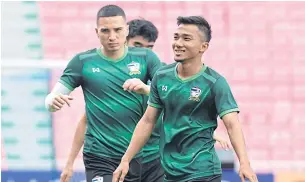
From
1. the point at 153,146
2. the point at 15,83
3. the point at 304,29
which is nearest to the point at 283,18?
the point at 304,29

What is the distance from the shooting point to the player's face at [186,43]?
5.75 metres

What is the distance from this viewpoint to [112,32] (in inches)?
257

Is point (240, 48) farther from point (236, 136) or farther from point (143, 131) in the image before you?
Answer: point (236, 136)

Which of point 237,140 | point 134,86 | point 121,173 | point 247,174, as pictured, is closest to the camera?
point 247,174

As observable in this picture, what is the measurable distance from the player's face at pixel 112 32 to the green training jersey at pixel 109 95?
0.14 meters

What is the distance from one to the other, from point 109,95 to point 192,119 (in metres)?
1.02

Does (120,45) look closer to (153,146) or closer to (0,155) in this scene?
(153,146)

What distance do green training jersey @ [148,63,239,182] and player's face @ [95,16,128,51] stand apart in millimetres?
812

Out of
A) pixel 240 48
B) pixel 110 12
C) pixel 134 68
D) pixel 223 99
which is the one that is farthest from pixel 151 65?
pixel 240 48

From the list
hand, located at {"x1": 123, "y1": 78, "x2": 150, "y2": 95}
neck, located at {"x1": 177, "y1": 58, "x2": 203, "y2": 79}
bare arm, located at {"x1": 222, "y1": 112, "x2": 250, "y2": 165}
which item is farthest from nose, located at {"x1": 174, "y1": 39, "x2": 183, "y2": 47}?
bare arm, located at {"x1": 222, "y1": 112, "x2": 250, "y2": 165}

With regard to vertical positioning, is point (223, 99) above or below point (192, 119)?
above

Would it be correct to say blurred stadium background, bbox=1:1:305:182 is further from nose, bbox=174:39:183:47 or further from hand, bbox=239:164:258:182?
hand, bbox=239:164:258:182

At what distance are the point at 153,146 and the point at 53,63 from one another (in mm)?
3042

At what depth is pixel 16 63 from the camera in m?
9.92
